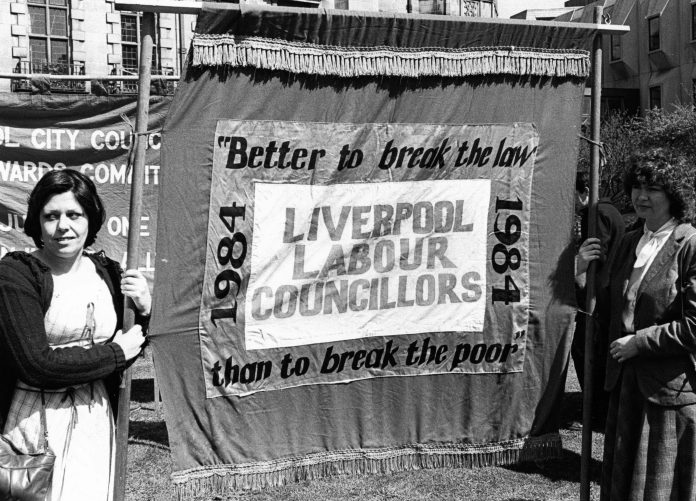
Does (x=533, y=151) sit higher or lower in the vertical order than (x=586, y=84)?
lower

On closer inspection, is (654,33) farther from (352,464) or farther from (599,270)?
(352,464)

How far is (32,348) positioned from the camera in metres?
2.75

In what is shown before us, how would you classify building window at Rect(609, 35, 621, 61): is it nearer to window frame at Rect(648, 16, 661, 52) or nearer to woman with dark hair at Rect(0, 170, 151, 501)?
window frame at Rect(648, 16, 661, 52)

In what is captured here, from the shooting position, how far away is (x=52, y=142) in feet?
22.2

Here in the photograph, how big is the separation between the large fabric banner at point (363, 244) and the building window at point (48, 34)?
28697mm

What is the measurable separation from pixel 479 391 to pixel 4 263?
93.3 inches

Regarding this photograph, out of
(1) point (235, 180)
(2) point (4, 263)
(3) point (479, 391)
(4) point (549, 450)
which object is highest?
(1) point (235, 180)

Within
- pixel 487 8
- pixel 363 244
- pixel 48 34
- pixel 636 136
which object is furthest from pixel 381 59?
pixel 487 8

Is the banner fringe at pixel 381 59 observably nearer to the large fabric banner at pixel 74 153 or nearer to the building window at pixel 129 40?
the large fabric banner at pixel 74 153

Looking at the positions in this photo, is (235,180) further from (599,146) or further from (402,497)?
(402,497)

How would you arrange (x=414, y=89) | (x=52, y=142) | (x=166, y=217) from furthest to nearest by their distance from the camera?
1. (x=52, y=142)
2. (x=414, y=89)
3. (x=166, y=217)

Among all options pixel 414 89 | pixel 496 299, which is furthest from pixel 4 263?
pixel 496 299

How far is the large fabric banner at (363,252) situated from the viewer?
3672 mm

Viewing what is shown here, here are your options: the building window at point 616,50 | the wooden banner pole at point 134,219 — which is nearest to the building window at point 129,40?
the building window at point 616,50
